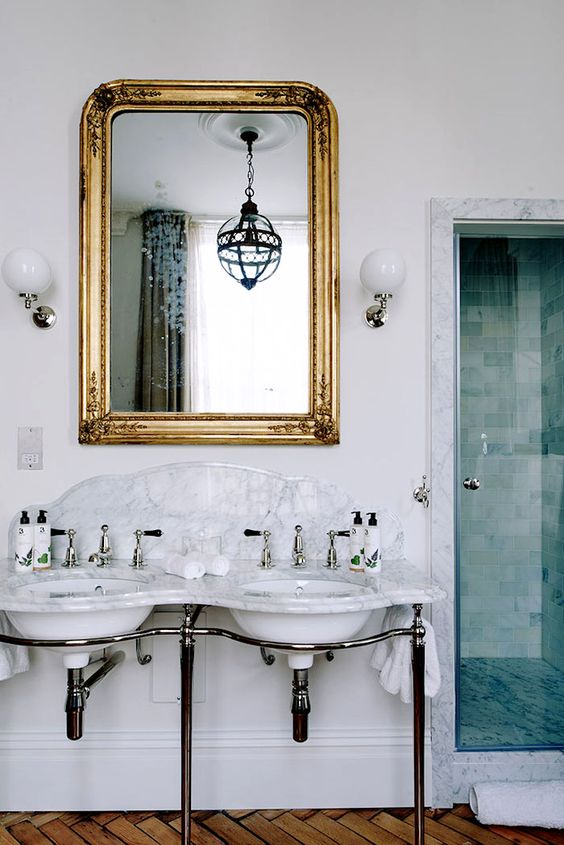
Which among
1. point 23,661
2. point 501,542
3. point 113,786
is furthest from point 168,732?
point 501,542

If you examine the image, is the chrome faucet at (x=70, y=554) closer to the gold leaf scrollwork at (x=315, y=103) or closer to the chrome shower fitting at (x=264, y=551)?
the chrome shower fitting at (x=264, y=551)

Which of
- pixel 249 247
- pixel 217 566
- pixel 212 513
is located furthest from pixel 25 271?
pixel 217 566

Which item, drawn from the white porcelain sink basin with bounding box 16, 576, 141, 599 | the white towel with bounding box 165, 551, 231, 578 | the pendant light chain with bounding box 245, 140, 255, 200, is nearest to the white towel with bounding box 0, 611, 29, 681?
the white porcelain sink basin with bounding box 16, 576, 141, 599

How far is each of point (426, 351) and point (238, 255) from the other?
2.24 ft

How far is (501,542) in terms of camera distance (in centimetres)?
213

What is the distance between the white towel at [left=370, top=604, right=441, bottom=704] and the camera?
1.74 m

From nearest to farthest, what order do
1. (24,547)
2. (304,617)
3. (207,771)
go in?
(304,617), (24,547), (207,771)

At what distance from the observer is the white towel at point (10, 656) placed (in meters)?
1.79

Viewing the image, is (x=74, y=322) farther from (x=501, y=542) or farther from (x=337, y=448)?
(x=501, y=542)

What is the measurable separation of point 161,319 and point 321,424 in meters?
0.61

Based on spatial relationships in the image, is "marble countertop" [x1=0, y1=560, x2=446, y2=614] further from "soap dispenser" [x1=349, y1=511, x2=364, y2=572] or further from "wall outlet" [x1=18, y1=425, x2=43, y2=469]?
"wall outlet" [x1=18, y1=425, x2=43, y2=469]

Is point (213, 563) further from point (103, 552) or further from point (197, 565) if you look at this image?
point (103, 552)

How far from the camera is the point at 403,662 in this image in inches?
70.0

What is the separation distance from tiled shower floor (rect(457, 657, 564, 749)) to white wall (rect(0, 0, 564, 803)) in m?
0.30
